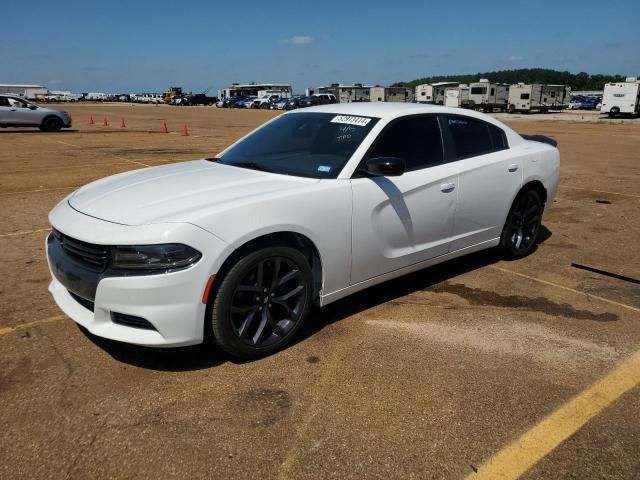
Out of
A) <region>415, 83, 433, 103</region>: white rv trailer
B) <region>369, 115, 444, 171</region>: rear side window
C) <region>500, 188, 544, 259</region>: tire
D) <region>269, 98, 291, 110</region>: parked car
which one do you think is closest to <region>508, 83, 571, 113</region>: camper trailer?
<region>415, 83, 433, 103</region>: white rv trailer

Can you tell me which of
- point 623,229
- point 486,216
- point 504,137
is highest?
point 504,137

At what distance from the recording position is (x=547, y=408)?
9.43 feet

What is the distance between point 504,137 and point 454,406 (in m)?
3.12

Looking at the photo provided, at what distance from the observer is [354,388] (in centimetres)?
304

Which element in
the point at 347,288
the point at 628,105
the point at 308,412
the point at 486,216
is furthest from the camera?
the point at 628,105

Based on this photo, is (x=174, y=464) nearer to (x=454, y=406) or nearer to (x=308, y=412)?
(x=308, y=412)

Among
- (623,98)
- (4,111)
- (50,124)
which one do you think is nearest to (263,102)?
(623,98)

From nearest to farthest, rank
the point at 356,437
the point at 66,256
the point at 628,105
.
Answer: the point at 356,437 → the point at 66,256 → the point at 628,105

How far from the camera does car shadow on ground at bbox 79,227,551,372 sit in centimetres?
330

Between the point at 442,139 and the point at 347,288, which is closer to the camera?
the point at 347,288

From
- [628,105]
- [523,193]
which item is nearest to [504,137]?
[523,193]

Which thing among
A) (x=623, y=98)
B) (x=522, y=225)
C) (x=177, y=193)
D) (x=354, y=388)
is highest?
(x=623, y=98)

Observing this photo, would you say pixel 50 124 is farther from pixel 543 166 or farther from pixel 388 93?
pixel 388 93

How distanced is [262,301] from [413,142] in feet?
6.06
